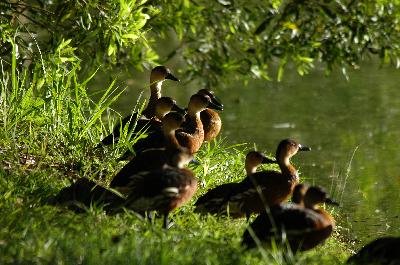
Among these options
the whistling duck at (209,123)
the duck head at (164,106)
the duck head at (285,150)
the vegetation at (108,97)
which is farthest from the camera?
the whistling duck at (209,123)

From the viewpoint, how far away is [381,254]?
22.5 feet

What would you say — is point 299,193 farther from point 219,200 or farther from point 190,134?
point 190,134

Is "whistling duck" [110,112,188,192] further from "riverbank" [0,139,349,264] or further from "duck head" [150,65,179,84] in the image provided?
"duck head" [150,65,179,84]

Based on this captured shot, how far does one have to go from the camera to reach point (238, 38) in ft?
44.6

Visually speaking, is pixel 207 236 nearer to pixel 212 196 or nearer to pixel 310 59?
pixel 212 196

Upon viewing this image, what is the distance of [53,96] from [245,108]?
8882mm

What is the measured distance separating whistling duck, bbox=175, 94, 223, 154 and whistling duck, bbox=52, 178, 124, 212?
1730 millimetres

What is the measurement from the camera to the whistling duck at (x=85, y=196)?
7.58 meters

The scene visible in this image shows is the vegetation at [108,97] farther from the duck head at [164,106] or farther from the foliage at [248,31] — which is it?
the duck head at [164,106]

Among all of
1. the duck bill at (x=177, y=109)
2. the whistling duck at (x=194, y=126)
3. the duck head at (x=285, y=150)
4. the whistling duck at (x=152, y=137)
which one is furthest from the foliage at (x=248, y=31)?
the duck head at (x=285, y=150)

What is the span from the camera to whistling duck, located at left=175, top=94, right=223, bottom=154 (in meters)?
9.59

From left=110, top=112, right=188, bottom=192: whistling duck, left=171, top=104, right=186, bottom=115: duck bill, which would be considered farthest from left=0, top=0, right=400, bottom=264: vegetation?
left=171, top=104, right=186, bottom=115: duck bill

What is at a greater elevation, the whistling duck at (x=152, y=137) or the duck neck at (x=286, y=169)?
the duck neck at (x=286, y=169)

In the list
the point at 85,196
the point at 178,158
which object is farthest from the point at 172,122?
the point at 85,196
